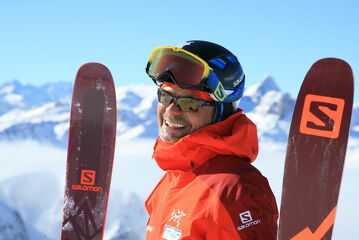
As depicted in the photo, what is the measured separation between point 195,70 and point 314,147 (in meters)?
1.54

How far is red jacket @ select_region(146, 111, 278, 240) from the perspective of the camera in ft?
8.91

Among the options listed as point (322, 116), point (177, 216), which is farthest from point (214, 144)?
point (322, 116)

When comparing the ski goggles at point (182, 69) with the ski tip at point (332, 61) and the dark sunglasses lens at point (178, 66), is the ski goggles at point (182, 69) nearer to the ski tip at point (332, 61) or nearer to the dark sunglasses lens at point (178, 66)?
the dark sunglasses lens at point (178, 66)

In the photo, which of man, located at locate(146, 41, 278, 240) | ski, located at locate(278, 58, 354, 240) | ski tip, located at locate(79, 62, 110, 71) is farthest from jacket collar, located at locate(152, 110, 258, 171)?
ski tip, located at locate(79, 62, 110, 71)

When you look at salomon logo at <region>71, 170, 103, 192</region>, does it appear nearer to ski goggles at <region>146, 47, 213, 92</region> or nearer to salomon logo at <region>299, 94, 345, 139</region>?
salomon logo at <region>299, 94, 345, 139</region>

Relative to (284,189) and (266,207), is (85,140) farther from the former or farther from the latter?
(266,207)

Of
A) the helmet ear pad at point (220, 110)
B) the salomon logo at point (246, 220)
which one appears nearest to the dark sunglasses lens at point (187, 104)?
the helmet ear pad at point (220, 110)

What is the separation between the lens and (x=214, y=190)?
9.16 ft

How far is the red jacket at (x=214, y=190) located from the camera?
272cm

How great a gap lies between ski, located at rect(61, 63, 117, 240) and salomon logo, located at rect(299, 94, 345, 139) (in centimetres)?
275

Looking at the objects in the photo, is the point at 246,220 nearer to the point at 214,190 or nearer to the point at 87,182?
the point at 214,190

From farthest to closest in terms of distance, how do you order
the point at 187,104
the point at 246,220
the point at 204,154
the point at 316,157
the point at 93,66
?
the point at 93,66
the point at 316,157
the point at 187,104
the point at 204,154
the point at 246,220

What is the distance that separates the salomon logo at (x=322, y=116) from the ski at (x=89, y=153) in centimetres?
275

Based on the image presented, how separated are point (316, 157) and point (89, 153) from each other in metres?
2.97
